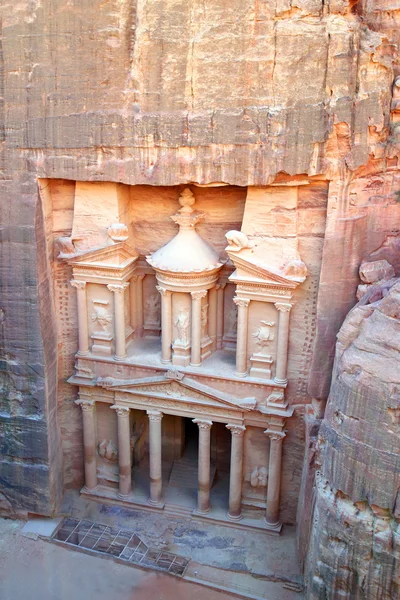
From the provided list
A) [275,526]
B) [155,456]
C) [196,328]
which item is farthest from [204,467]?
[196,328]

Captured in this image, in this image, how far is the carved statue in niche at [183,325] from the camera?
12383 mm

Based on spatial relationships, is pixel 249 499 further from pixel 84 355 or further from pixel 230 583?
pixel 84 355

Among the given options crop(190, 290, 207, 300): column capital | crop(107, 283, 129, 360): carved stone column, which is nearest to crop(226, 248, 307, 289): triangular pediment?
crop(190, 290, 207, 300): column capital

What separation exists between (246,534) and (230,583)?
3.89 feet

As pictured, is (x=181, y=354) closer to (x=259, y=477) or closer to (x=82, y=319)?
(x=82, y=319)

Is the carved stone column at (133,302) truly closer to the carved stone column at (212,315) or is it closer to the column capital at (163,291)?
the column capital at (163,291)

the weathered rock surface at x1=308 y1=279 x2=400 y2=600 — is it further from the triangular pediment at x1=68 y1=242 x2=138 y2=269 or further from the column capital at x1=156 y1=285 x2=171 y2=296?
the triangular pediment at x1=68 y1=242 x2=138 y2=269

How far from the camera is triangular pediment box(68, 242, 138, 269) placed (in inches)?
476

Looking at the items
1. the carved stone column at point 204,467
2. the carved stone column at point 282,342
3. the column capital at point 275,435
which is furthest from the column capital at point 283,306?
the carved stone column at point 204,467

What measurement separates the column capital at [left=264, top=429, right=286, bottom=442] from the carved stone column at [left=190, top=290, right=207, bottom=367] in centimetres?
172

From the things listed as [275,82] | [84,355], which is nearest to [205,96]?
[275,82]

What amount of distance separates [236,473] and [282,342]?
279 centimetres

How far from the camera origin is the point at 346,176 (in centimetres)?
1065

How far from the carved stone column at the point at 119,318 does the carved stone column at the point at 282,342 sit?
2808 mm
